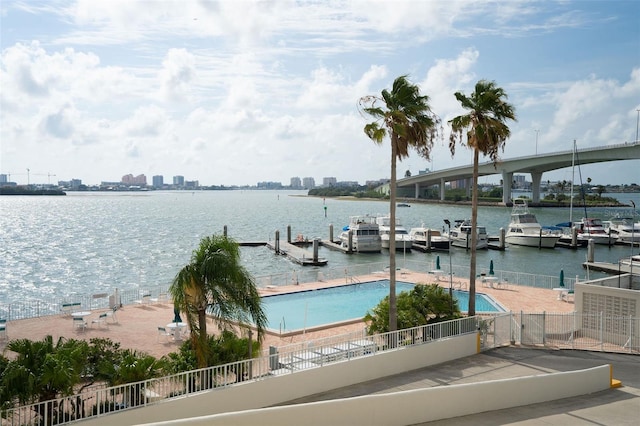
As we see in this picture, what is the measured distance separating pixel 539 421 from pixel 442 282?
21.4 meters

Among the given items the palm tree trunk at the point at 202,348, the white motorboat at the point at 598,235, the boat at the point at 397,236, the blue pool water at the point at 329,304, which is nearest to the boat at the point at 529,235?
the white motorboat at the point at 598,235

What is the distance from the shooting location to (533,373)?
19.0m

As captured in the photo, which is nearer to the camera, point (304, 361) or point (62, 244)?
point (304, 361)

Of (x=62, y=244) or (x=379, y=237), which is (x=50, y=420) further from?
(x=62, y=244)

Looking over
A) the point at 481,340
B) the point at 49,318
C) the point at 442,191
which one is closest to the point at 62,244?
the point at 49,318

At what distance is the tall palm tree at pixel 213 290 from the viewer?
607 inches

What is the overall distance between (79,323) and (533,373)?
60.5ft

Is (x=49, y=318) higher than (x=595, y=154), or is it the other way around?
(x=595, y=154)

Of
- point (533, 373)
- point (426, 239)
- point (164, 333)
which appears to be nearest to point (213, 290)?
point (164, 333)

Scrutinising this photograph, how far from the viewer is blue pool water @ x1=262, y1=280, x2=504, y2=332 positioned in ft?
95.9

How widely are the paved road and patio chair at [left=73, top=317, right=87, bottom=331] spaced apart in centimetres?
1262

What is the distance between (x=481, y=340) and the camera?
22047mm

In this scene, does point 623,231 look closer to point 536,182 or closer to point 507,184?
point 507,184

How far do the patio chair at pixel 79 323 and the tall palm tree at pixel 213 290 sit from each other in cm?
1108
